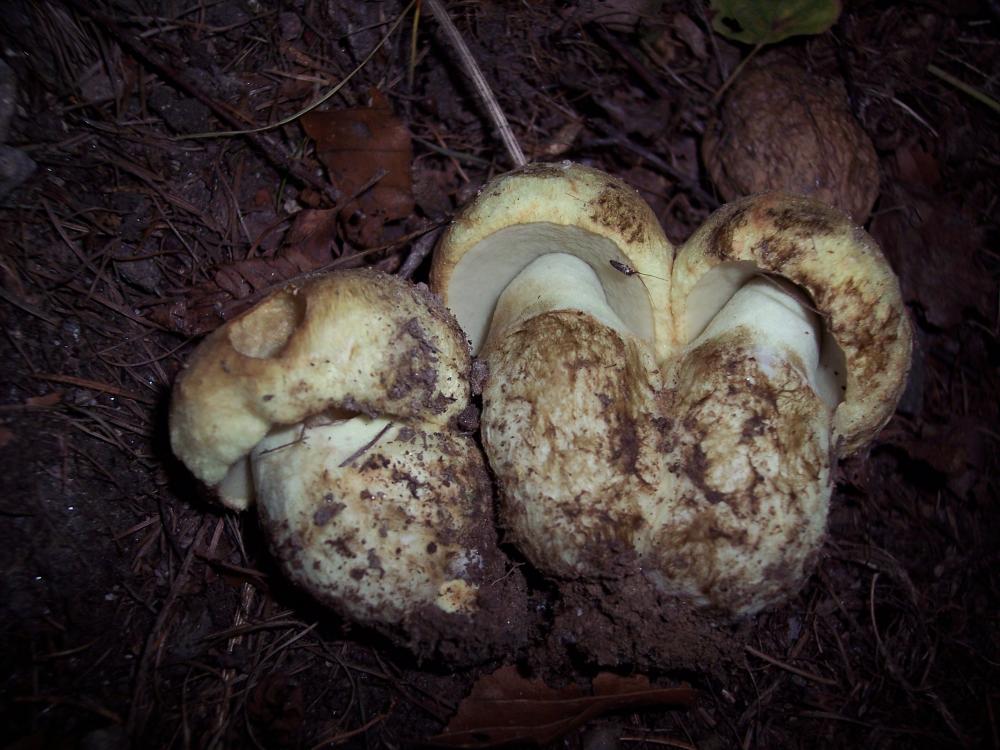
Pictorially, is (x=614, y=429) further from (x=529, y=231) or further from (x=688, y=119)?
(x=688, y=119)

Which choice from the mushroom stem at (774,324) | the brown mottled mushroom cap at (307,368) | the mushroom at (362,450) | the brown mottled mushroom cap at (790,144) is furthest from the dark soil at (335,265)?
the mushroom stem at (774,324)

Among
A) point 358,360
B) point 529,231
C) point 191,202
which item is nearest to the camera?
point 358,360

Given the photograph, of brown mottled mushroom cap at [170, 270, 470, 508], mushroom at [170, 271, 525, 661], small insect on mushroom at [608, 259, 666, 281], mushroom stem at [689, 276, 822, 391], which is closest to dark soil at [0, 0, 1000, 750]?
mushroom at [170, 271, 525, 661]

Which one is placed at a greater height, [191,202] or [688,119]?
[191,202]

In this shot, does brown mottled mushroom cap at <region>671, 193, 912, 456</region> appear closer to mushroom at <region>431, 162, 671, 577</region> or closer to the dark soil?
mushroom at <region>431, 162, 671, 577</region>

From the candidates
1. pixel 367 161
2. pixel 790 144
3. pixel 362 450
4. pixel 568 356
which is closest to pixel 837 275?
pixel 568 356

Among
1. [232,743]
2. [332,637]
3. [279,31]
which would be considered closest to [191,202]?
A: [279,31]

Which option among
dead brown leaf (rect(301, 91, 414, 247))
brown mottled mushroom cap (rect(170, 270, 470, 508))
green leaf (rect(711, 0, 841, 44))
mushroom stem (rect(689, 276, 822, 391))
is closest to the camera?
brown mottled mushroom cap (rect(170, 270, 470, 508))
